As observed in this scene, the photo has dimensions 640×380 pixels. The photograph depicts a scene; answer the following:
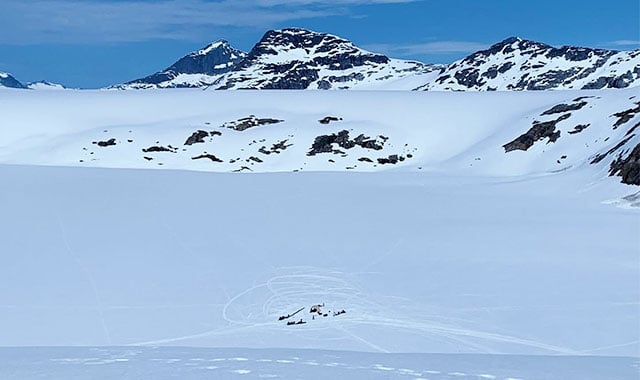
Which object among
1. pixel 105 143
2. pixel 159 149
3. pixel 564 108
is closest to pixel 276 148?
pixel 159 149

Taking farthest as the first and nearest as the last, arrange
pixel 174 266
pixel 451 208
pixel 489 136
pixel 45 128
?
pixel 45 128, pixel 489 136, pixel 451 208, pixel 174 266

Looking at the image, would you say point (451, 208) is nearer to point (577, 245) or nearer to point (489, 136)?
point (577, 245)

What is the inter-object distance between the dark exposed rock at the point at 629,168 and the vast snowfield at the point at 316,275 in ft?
1.80

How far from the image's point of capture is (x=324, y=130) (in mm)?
70500

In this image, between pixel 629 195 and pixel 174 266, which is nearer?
pixel 174 266

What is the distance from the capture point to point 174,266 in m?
16.0

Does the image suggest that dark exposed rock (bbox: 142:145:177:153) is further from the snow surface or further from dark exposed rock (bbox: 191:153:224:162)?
the snow surface

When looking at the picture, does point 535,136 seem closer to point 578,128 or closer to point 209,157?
point 578,128

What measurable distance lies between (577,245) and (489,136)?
48.3m

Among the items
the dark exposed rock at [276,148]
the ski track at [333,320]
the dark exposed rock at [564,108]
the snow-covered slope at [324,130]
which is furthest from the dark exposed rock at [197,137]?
the ski track at [333,320]

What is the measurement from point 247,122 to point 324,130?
36.7ft

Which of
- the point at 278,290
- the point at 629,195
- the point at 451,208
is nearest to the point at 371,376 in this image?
the point at 278,290

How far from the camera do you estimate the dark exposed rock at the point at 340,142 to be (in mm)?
65062

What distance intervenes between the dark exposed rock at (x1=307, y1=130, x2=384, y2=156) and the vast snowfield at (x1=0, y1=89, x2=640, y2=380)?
23.8 m
